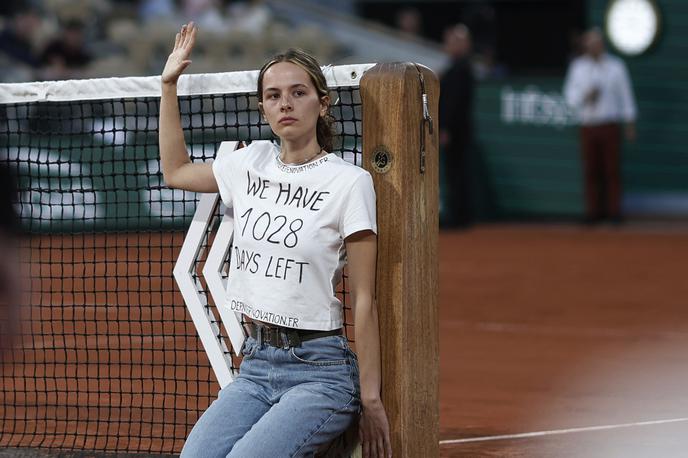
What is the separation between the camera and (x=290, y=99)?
194 inches

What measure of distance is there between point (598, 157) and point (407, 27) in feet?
17.7

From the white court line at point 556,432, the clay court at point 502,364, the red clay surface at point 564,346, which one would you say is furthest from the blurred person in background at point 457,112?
the white court line at point 556,432

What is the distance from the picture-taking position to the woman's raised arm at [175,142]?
17.3ft

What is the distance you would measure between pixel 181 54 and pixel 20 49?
1449 cm

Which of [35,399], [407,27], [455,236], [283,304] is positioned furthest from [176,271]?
[407,27]

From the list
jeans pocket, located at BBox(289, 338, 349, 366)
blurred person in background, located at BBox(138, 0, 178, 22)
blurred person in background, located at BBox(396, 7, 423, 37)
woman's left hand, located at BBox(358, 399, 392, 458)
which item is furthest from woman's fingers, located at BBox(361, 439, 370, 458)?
blurred person in background, located at BBox(396, 7, 423, 37)

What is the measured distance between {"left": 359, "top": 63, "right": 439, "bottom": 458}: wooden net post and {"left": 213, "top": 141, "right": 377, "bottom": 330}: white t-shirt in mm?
122

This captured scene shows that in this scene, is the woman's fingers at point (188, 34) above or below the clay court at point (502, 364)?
above

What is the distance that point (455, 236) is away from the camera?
733 inches

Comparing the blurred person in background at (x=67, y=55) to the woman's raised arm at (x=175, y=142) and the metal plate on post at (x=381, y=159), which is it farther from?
the metal plate on post at (x=381, y=159)

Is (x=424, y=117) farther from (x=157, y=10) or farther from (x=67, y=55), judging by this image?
(x=157, y=10)

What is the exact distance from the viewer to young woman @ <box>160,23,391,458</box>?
4793 mm

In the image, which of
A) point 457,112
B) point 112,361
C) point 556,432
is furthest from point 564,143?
point 556,432

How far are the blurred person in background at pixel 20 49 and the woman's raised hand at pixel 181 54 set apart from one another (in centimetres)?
1347
